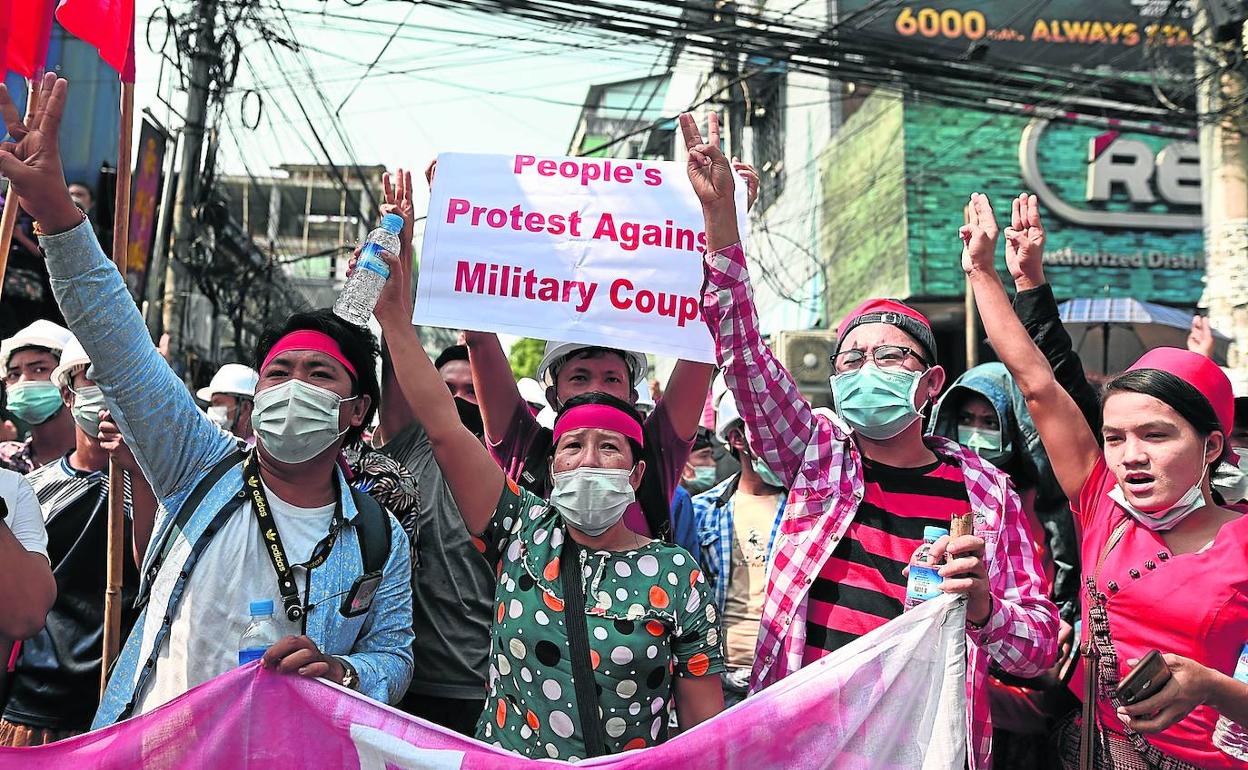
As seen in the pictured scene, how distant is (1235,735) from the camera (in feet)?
8.12

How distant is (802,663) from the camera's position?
9.34 ft

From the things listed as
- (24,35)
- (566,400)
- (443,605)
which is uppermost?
(24,35)

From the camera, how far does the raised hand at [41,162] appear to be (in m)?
2.32

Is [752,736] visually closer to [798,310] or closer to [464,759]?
[464,759]

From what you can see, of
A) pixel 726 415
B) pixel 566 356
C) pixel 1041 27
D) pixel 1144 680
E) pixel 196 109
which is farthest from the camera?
pixel 1041 27

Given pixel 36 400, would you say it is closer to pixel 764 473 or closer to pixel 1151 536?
pixel 764 473

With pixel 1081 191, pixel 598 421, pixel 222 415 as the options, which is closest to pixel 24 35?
pixel 598 421

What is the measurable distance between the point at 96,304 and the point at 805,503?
1.83 meters

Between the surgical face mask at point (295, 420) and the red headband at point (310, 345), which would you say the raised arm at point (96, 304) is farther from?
the red headband at point (310, 345)

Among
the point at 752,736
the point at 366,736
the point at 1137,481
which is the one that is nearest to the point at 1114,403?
the point at 1137,481

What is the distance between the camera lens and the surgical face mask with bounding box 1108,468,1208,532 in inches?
108

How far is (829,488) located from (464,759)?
3.90 feet

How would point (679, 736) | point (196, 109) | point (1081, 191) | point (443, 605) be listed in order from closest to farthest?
1. point (679, 736)
2. point (443, 605)
3. point (196, 109)
4. point (1081, 191)

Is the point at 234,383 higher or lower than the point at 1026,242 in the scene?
lower
